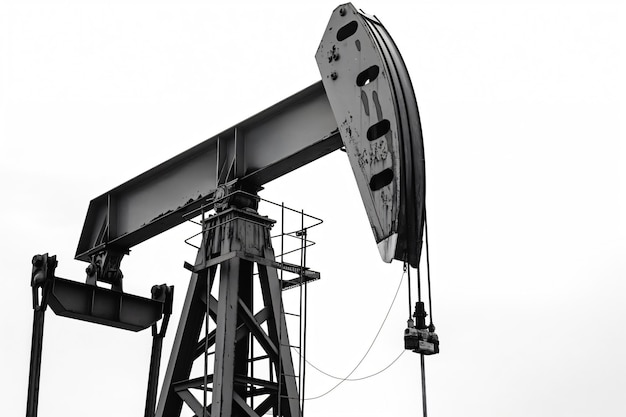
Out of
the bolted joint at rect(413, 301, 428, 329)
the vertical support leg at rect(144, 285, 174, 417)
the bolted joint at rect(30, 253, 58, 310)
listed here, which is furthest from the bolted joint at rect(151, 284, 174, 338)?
the bolted joint at rect(413, 301, 428, 329)

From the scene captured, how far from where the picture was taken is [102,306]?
12672mm

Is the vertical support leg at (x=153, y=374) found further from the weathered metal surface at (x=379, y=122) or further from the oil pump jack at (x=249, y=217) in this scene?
the weathered metal surface at (x=379, y=122)

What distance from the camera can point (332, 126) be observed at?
10.2 m

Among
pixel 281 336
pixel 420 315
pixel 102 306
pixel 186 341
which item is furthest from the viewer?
pixel 102 306

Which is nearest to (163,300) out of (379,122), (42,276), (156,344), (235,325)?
(156,344)

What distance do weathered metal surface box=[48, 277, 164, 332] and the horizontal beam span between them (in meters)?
0.66

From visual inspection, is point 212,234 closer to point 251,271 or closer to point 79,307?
point 251,271

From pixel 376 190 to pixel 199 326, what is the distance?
2.89m

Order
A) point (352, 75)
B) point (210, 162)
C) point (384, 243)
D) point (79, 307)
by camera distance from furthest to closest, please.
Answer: point (79, 307) → point (210, 162) → point (352, 75) → point (384, 243)

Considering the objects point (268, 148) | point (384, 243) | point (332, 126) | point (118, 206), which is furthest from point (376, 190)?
point (118, 206)

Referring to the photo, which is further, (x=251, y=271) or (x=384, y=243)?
(x=251, y=271)

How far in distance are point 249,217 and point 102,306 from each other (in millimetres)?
3015

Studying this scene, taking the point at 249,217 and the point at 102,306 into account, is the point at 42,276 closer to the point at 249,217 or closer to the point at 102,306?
the point at 102,306

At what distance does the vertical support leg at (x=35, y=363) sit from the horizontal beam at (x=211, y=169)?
4.67 feet
